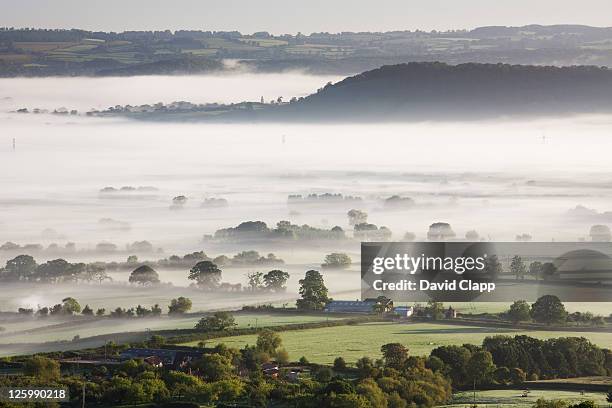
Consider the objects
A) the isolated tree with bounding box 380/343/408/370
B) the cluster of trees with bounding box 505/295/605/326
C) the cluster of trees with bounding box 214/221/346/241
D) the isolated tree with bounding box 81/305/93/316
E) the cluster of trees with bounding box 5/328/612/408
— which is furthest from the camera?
the cluster of trees with bounding box 214/221/346/241

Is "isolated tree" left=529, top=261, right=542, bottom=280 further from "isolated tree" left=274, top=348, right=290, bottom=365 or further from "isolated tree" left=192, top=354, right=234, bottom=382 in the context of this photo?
"isolated tree" left=192, top=354, right=234, bottom=382

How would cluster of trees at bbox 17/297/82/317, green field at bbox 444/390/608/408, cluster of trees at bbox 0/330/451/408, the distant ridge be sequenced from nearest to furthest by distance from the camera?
1. cluster of trees at bbox 0/330/451/408
2. green field at bbox 444/390/608/408
3. cluster of trees at bbox 17/297/82/317
4. the distant ridge

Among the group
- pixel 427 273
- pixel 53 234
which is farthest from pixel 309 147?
pixel 427 273

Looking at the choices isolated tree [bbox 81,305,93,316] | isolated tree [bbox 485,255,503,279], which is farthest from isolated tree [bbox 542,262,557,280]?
isolated tree [bbox 81,305,93,316]

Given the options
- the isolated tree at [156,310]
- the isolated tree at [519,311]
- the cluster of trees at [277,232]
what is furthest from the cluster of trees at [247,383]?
the cluster of trees at [277,232]

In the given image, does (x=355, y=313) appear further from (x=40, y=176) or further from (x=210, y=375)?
(x=40, y=176)

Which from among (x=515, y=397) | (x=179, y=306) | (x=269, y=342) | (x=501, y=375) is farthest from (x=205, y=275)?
(x=515, y=397)

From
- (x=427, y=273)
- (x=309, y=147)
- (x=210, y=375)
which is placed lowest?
(x=210, y=375)

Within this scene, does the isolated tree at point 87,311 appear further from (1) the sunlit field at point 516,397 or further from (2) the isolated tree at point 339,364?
(1) the sunlit field at point 516,397
